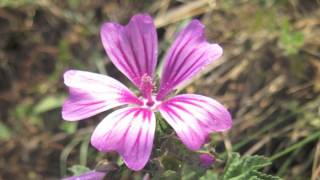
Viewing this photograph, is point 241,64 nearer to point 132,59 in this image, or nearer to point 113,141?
point 132,59

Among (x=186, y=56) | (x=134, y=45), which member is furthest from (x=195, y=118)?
(x=134, y=45)

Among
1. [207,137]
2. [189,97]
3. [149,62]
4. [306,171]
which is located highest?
[149,62]

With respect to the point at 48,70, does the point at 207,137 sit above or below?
below

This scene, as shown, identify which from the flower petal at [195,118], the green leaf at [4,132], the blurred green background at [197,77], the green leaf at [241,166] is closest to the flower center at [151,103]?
the flower petal at [195,118]

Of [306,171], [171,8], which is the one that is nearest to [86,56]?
[171,8]

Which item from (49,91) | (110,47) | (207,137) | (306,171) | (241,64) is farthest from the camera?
(49,91)

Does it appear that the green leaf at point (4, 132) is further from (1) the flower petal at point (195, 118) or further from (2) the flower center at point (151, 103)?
(1) the flower petal at point (195, 118)

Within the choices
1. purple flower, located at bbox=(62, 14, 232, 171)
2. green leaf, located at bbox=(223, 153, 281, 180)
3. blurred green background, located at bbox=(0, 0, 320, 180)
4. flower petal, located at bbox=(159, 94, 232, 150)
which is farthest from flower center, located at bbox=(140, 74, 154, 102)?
blurred green background, located at bbox=(0, 0, 320, 180)
